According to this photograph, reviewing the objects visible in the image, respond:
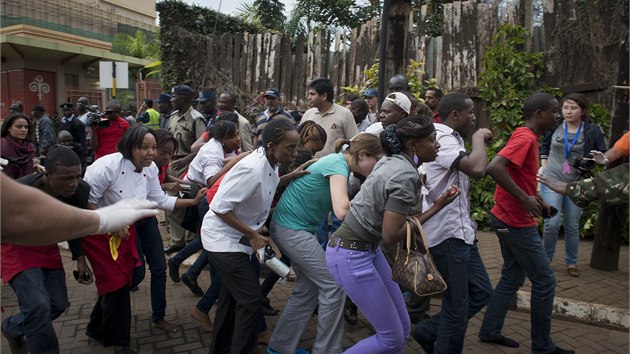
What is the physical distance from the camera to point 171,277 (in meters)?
5.34

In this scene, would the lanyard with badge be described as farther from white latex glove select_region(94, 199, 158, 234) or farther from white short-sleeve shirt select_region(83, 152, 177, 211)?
white latex glove select_region(94, 199, 158, 234)

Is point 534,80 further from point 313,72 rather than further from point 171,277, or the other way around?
point 171,277

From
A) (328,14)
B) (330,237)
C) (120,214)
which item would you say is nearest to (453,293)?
(330,237)

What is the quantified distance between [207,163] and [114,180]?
1.18 metres

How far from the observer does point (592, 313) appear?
4.36 metres

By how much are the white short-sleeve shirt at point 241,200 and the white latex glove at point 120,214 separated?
1.39 m

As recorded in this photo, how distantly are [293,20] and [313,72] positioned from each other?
6.56 m

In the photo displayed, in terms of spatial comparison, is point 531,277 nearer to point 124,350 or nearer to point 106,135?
point 124,350

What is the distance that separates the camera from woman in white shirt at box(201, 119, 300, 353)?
3.21 m

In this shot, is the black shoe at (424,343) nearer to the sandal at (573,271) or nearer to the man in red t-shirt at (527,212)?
the man in red t-shirt at (527,212)

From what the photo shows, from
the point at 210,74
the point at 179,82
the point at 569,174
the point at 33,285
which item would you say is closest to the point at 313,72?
the point at 210,74

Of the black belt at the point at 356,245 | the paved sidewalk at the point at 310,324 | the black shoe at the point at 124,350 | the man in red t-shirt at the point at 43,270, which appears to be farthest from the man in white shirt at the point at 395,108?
the black shoe at the point at 124,350

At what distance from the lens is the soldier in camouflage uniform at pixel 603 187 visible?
354 centimetres

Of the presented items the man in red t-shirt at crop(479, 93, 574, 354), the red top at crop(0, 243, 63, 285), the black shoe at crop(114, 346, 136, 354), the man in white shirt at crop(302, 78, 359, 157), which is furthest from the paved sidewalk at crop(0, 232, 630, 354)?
the man in white shirt at crop(302, 78, 359, 157)
